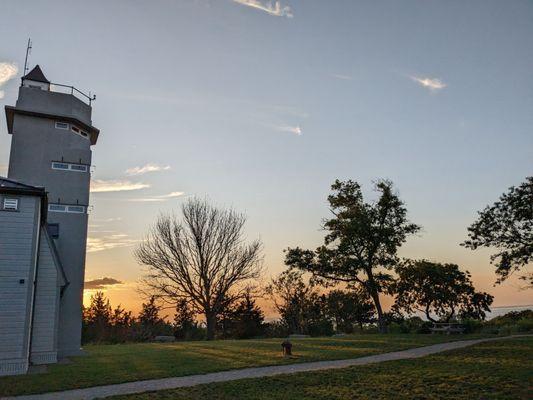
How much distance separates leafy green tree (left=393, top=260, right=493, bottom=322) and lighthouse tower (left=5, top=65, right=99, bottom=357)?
795 inches

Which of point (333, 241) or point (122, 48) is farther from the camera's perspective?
point (333, 241)

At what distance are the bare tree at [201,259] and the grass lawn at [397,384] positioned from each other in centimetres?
2231

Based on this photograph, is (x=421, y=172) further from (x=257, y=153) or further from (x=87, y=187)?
(x=87, y=187)

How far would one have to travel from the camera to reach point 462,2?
53.7 feet

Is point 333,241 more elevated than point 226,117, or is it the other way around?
point 226,117

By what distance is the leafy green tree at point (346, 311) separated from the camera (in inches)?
1458

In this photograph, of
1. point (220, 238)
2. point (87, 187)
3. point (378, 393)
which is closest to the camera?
point (378, 393)

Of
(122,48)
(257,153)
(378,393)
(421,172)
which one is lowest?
(378,393)

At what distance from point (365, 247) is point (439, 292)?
561 cm

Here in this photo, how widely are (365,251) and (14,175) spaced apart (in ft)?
71.7

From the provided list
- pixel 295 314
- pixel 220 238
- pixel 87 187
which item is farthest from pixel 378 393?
pixel 295 314

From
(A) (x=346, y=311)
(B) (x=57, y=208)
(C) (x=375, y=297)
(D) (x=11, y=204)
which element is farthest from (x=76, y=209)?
(A) (x=346, y=311)

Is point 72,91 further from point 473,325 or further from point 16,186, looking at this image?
point 473,325

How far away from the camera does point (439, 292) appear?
28.5 m
